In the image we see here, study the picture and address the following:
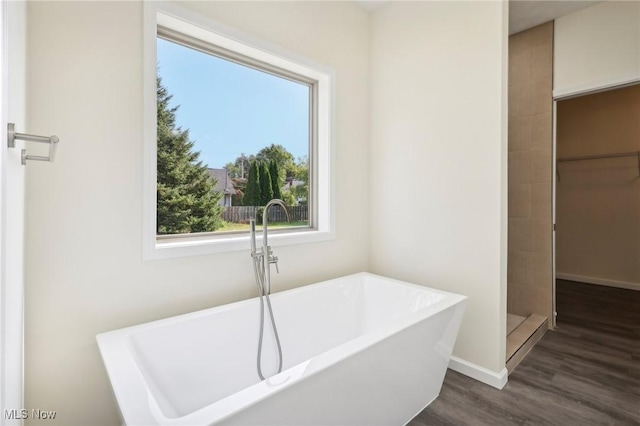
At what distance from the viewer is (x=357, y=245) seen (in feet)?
8.93

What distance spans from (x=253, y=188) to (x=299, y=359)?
3.97ft

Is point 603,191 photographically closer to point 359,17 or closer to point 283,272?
point 359,17

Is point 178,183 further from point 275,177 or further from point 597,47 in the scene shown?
point 597,47

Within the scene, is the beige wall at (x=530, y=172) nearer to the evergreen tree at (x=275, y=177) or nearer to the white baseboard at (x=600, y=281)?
the white baseboard at (x=600, y=281)

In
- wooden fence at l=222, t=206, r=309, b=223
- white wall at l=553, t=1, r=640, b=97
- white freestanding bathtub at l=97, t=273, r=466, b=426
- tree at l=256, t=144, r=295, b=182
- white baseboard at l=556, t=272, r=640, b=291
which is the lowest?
white baseboard at l=556, t=272, r=640, b=291

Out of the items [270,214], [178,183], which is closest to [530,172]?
[270,214]

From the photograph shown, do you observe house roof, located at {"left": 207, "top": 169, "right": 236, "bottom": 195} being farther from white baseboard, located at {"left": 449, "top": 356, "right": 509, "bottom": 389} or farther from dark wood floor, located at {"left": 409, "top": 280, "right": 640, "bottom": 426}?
white baseboard, located at {"left": 449, "top": 356, "right": 509, "bottom": 389}

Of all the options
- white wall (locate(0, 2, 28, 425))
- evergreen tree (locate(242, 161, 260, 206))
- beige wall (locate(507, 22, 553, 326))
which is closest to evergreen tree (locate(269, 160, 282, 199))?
evergreen tree (locate(242, 161, 260, 206))

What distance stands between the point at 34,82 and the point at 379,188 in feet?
7.31

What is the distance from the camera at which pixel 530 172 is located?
3.00 meters

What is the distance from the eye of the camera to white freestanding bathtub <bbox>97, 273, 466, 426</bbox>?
0.98 meters

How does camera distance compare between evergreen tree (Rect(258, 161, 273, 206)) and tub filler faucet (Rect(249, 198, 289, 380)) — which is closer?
tub filler faucet (Rect(249, 198, 289, 380))

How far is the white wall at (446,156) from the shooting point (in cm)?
203

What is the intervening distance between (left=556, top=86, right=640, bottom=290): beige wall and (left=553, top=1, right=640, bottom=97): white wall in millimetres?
2051
